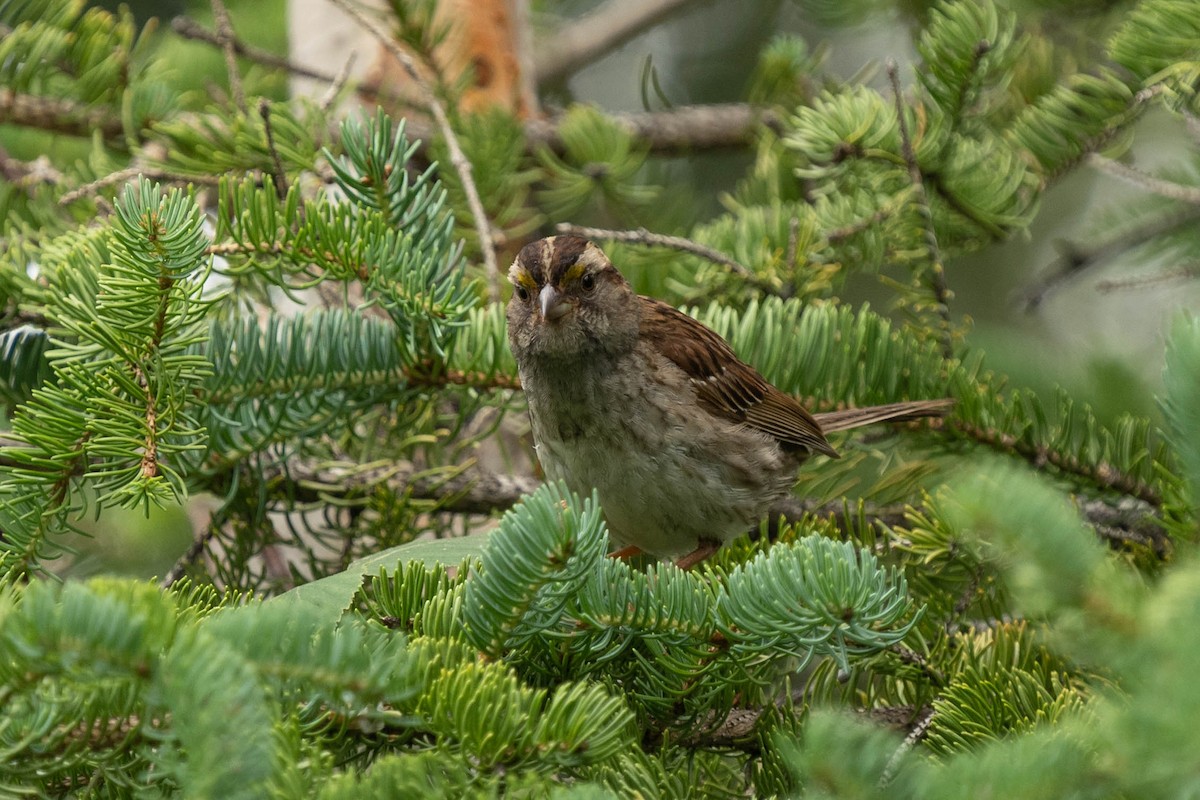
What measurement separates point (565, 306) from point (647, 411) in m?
0.36

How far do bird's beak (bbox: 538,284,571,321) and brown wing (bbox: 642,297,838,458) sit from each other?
0.97ft

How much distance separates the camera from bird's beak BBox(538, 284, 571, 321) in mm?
2998

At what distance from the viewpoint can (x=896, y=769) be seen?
53.4 inches

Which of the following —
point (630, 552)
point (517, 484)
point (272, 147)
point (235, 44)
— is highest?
point (235, 44)

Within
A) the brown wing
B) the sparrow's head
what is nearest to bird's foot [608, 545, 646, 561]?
the brown wing

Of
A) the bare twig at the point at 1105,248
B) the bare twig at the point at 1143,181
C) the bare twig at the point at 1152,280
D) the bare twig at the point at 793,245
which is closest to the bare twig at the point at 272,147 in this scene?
the bare twig at the point at 793,245

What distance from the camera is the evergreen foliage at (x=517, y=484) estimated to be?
117 centimetres

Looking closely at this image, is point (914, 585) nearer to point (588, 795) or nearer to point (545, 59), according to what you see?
point (588, 795)

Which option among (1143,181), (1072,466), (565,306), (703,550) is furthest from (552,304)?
(1143,181)

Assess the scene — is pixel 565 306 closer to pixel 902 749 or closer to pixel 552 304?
pixel 552 304

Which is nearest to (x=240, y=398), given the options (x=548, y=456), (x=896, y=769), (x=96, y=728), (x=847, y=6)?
(x=548, y=456)

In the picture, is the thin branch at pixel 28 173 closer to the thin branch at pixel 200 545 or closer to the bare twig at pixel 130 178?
the bare twig at pixel 130 178

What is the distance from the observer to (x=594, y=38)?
576 cm

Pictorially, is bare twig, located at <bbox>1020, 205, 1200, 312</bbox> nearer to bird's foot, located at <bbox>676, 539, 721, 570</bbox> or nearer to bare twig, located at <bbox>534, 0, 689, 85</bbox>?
bird's foot, located at <bbox>676, 539, 721, 570</bbox>
